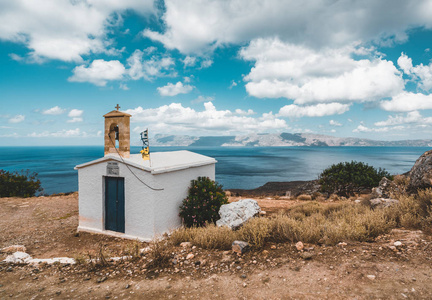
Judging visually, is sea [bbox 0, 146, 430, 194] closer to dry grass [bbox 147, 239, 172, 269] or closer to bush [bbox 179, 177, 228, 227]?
bush [bbox 179, 177, 228, 227]

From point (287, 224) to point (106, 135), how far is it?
7878 millimetres

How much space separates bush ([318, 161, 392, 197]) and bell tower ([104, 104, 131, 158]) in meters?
14.1

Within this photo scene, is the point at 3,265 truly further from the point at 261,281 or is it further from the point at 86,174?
the point at 261,281

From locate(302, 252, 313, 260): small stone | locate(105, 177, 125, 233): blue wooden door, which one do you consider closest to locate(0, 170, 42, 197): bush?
locate(105, 177, 125, 233): blue wooden door

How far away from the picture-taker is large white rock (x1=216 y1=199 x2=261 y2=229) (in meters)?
8.48

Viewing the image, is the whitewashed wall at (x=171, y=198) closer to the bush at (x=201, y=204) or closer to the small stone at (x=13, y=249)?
the bush at (x=201, y=204)

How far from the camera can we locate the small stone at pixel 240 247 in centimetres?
547

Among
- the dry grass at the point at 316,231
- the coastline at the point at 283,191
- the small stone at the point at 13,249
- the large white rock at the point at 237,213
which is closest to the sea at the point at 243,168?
the coastline at the point at 283,191

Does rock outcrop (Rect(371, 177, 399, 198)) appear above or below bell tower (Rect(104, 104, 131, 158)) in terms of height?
below

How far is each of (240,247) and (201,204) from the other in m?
4.43

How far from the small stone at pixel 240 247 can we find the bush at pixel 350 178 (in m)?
13.2

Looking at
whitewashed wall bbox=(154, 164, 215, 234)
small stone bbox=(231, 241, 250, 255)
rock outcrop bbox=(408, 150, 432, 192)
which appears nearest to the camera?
small stone bbox=(231, 241, 250, 255)

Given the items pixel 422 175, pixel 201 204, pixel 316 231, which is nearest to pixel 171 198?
pixel 201 204

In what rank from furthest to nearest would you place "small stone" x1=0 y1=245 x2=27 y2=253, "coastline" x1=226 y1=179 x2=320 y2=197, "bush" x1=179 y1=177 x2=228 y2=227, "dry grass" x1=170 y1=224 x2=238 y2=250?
"coastline" x1=226 y1=179 x2=320 y2=197, "bush" x1=179 y1=177 x2=228 y2=227, "small stone" x1=0 y1=245 x2=27 y2=253, "dry grass" x1=170 y1=224 x2=238 y2=250
